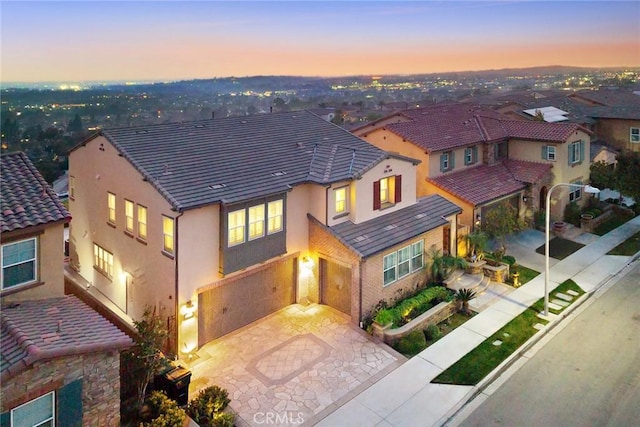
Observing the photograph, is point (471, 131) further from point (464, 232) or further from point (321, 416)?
point (321, 416)

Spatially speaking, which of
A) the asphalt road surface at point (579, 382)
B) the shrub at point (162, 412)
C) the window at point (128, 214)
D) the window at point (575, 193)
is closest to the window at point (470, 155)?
the window at point (575, 193)

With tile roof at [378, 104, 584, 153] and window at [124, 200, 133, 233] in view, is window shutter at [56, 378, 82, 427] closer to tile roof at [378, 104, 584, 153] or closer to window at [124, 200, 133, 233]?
window at [124, 200, 133, 233]

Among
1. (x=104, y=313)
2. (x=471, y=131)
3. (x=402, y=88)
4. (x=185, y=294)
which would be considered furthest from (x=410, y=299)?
(x=402, y=88)

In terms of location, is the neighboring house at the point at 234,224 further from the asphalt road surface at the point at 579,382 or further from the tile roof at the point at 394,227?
the asphalt road surface at the point at 579,382

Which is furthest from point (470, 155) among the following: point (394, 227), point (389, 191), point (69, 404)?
point (69, 404)
